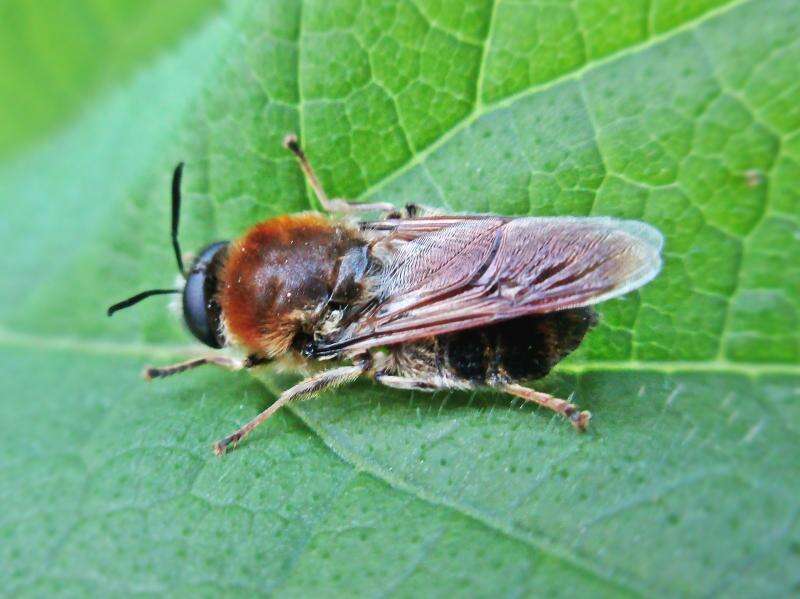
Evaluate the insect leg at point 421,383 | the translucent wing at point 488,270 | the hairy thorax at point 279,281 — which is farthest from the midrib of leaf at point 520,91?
the insect leg at point 421,383

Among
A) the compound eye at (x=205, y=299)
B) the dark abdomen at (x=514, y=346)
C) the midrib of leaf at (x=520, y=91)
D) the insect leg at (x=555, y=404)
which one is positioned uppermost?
the midrib of leaf at (x=520, y=91)

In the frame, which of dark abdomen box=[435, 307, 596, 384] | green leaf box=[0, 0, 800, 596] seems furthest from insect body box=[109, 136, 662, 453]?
green leaf box=[0, 0, 800, 596]

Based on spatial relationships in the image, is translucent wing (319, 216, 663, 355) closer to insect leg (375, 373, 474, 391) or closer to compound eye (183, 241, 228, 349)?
insect leg (375, 373, 474, 391)

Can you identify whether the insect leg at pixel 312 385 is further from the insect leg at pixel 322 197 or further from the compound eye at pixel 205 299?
the insect leg at pixel 322 197


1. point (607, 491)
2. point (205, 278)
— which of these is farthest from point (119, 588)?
point (607, 491)

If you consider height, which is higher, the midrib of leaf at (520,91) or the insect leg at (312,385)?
the midrib of leaf at (520,91)

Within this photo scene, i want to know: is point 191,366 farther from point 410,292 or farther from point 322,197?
point 410,292
